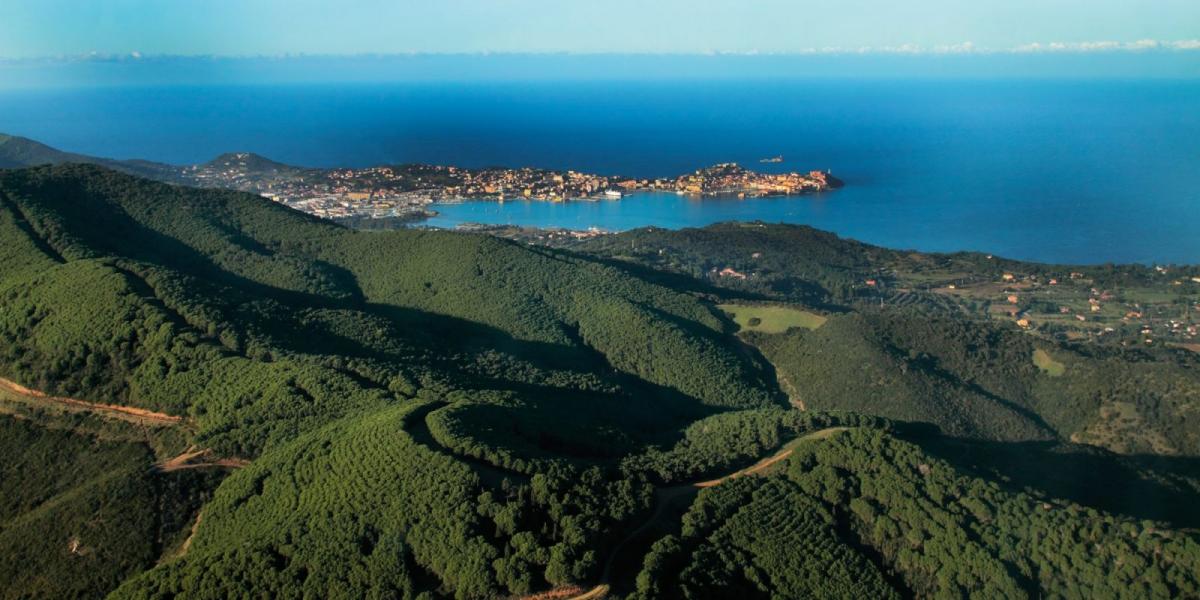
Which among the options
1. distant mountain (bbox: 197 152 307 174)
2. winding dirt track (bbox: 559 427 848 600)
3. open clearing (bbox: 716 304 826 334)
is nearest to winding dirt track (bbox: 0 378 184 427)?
winding dirt track (bbox: 559 427 848 600)

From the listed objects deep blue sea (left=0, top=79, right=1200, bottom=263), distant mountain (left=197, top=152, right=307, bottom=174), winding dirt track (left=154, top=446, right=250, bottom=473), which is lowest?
deep blue sea (left=0, top=79, right=1200, bottom=263)

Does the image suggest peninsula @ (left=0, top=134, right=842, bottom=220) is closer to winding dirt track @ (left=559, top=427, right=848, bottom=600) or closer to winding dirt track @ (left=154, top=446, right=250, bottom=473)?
winding dirt track @ (left=154, top=446, right=250, bottom=473)

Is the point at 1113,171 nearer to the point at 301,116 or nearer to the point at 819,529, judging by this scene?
the point at 819,529

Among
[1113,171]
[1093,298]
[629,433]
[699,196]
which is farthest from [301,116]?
[629,433]

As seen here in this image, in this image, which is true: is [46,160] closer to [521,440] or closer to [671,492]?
[521,440]

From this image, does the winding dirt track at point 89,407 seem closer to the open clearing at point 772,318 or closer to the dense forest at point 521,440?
the dense forest at point 521,440

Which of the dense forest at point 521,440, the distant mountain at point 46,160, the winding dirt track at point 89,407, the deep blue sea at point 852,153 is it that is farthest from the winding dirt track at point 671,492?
the distant mountain at point 46,160

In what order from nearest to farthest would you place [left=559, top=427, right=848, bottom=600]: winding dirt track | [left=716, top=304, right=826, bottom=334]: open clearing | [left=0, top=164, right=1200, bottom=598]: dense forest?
1. [left=559, top=427, right=848, bottom=600]: winding dirt track
2. [left=0, top=164, right=1200, bottom=598]: dense forest
3. [left=716, top=304, right=826, bottom=334]: open clearing
